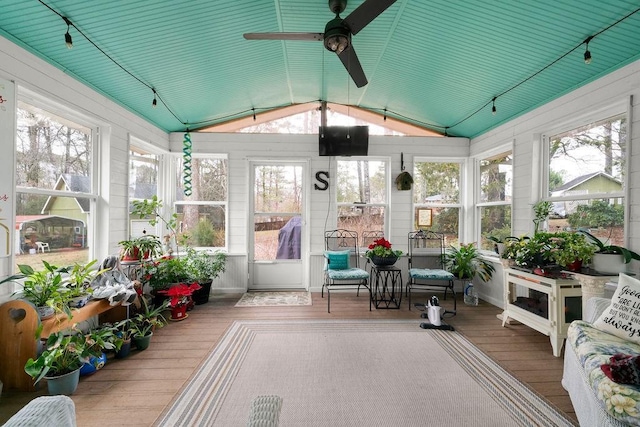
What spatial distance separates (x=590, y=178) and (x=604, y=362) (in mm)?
2064

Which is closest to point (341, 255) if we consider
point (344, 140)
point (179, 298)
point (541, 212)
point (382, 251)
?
point (382, 251)

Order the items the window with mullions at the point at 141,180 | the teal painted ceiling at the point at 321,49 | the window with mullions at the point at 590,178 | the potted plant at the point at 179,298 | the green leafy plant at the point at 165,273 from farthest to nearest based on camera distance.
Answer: the window with mullions at the point at 141,180 → the green leafy plant at the point at 165,273 → the potted plant at the point at 179,298 → the window with mullions at the point at 590,178 → the teal painted ceiling at the point at 321,49

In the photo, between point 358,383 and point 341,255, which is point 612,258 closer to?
point 358,383

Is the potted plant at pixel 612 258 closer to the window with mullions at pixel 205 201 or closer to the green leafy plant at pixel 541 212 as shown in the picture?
the green leafy plant at pixel 541 212

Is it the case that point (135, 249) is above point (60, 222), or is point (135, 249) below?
below

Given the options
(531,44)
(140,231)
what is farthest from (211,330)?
(531,44)

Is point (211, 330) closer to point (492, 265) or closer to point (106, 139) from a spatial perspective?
point (106, 139)

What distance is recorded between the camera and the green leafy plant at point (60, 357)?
68.7 inches

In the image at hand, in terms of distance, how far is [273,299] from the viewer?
3.92 m

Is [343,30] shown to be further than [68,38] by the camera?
No

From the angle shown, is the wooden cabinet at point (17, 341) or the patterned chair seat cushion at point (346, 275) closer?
the wooden cabinet at point (17, 341)

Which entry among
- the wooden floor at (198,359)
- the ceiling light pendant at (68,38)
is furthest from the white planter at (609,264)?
the ceiling light pendant at (68,38)

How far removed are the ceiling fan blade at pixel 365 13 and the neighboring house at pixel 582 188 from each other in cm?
254

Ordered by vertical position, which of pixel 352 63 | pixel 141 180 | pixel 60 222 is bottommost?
pixel 60 222
